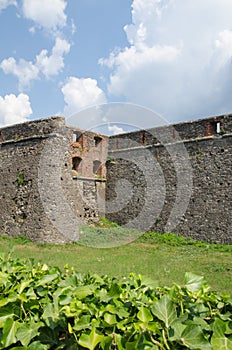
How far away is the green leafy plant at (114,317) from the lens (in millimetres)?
1219

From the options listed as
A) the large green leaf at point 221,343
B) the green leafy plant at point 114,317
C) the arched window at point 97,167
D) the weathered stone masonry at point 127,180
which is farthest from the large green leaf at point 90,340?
the arched window at point 97,167

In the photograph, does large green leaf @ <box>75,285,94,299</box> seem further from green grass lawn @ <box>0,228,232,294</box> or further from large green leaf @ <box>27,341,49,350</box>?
green grass lawn @ <box>0,228,232,294</box>

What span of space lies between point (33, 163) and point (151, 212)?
17.2 ft

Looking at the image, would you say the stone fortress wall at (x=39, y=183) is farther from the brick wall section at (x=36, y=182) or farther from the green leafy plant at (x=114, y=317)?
the green leafy plant at (x=114, y=317)

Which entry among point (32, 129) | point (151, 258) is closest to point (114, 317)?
point (151, 258)

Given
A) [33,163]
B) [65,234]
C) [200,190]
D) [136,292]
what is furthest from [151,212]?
[136,292]

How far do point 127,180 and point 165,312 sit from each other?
46.6ft

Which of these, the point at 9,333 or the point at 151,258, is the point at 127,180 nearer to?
the point at 151,258

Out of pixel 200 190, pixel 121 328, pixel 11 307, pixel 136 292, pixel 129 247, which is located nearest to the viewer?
pixel 121 328

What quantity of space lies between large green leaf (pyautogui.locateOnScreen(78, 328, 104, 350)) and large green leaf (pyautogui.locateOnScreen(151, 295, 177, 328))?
229 millimetres

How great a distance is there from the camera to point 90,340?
49.3 inches

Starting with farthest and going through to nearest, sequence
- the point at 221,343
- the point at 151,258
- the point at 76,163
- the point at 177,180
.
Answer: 1. the point at 76,163
2. the point at 177,180
3. the point at 151,258
4. the point at 221,343

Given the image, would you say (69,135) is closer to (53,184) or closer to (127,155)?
(53,184)

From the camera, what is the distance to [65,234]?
12.4 meters
